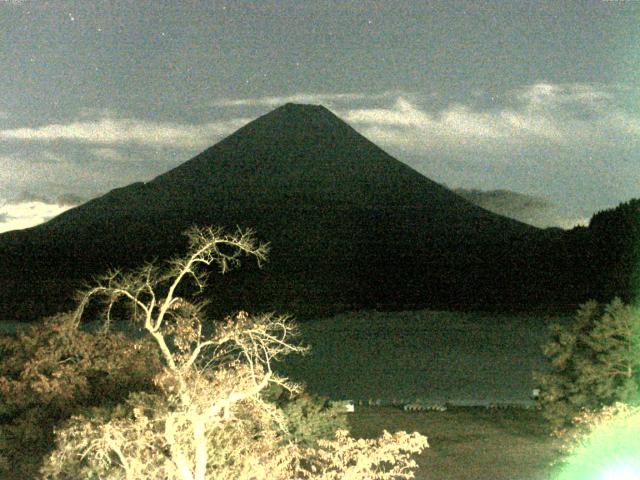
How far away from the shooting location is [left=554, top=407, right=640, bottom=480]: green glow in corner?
932cm

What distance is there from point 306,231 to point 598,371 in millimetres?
42495

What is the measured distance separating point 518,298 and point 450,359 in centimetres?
1432

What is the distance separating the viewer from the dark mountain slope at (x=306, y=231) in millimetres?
42125

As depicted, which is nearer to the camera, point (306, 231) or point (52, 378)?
point (52, 378)

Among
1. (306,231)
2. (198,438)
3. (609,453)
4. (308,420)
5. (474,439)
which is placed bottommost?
(474,439)

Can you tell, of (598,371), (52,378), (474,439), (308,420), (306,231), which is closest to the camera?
(52,378)

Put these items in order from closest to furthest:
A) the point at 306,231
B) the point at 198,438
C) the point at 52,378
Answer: the point at 198,438
the point at 52,378
the point at 306,231

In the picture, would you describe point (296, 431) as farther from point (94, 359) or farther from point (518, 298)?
point (518, 298)

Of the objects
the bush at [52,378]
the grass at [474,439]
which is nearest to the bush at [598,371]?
the grass at [474,439]

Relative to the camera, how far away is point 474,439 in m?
12.5

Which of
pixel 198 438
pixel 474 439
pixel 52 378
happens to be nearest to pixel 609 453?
pixel 474 439

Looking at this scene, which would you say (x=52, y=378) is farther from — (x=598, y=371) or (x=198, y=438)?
(x=598, y=371)

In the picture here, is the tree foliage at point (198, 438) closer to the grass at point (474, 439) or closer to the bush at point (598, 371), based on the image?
the grass at point (474, 439)

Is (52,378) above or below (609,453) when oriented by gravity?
above
